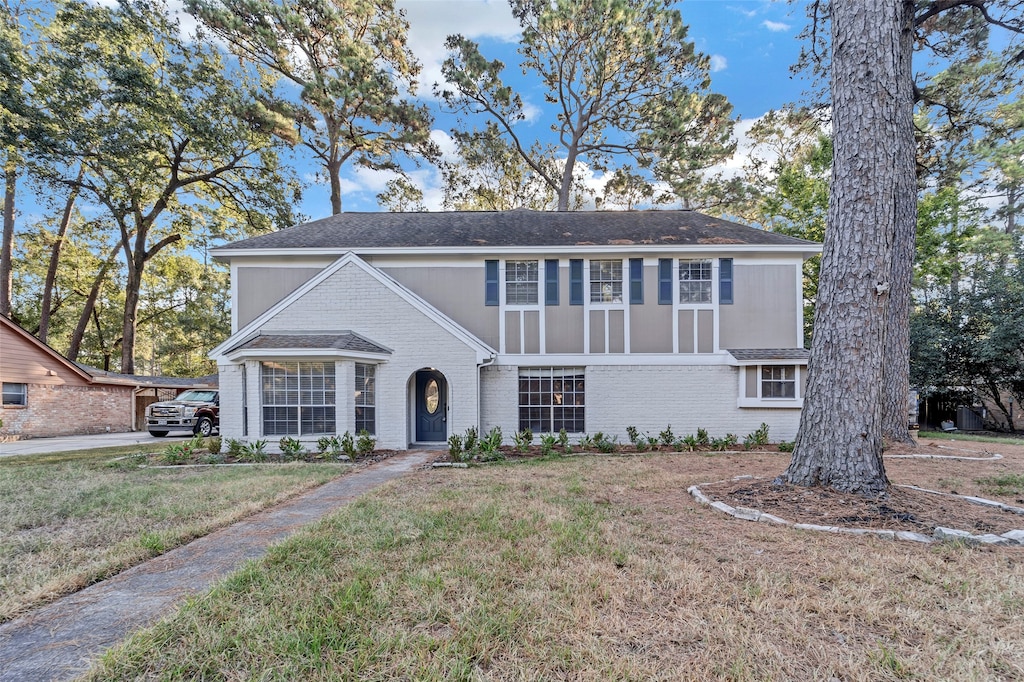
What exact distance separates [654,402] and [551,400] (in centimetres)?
278

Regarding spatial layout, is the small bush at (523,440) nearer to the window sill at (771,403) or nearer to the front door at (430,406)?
→ the front door at (430,406)

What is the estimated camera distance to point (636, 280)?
1160cm

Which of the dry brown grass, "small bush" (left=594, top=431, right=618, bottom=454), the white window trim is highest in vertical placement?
the white window trim

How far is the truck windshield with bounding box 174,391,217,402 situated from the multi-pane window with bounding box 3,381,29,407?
4945 mm

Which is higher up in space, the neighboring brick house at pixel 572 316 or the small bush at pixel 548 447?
the neighboring brick house at pixel 572 316

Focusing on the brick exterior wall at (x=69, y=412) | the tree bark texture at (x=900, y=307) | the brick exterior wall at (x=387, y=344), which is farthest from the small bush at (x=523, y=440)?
the brick exterior wall at (x=69, y=412)

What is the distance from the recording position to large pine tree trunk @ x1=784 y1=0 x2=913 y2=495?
5242mm

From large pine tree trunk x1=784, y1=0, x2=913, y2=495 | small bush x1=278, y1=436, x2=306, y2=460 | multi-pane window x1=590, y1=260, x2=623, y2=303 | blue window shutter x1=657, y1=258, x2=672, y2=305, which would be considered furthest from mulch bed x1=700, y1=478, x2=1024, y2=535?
small bush x1=278, y1=436, x2=306, y2=460

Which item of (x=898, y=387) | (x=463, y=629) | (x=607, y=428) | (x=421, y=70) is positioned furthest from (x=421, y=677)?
(x=421, y=70)

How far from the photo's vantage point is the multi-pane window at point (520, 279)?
11.8 metres

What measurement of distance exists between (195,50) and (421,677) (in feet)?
83.4

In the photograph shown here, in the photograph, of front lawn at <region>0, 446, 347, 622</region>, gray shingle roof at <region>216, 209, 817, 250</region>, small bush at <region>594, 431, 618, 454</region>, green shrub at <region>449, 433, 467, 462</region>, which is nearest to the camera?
front lawn at <region>0, 446, 347, 622</region>

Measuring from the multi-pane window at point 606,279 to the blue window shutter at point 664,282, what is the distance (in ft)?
3.46

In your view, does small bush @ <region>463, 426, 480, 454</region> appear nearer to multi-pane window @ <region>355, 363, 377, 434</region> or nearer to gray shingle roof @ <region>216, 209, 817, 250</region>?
multi-pane window @ <region>355, 363, 377, 434</region>
